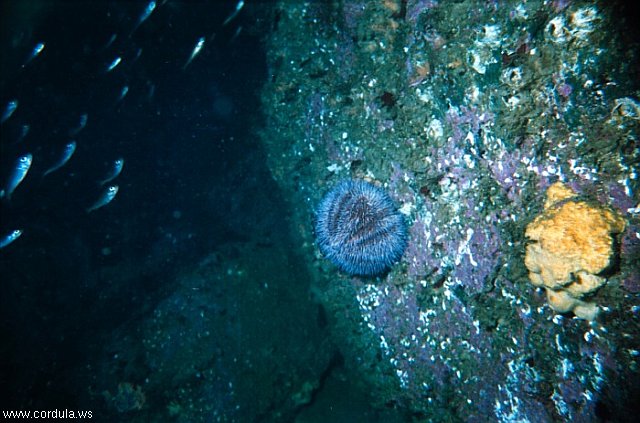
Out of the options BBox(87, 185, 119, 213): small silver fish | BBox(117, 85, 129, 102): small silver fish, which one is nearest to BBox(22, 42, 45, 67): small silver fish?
BBox(117, 85, 129, 102): small silver fish

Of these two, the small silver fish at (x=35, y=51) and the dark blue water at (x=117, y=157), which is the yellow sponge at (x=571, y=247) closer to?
the dark blue water at (x=117, y=157)

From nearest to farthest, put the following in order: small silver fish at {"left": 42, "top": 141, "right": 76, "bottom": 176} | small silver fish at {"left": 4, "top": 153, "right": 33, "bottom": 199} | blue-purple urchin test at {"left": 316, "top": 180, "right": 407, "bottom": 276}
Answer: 1. blue-purple urchin test at {"left": 316, "top": 180, "right": 407, "bottom": 276}
2. small silver fish at {"left": 4, "top": 153, "right": 33, "bottom": 199}
3. small silver fish at {"left": 42, "top": 141, "right": 76, "bottom": 176}

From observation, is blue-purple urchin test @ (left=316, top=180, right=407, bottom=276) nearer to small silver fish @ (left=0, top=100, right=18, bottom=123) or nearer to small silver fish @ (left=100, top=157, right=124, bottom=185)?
small silver fish @ (left=100, top=157, right=124, bottom=185)

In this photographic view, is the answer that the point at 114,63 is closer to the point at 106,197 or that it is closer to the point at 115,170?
the point at 115,170

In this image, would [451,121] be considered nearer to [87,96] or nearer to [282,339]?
[282,339]

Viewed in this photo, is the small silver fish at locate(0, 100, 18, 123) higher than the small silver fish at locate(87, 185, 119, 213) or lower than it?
higher

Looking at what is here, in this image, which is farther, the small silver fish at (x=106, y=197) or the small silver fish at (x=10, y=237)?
the small silver fish at (x=106, y=197)

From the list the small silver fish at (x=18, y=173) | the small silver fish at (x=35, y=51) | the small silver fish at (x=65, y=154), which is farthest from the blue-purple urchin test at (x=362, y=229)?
the small silver fish at (x=35, y=51)

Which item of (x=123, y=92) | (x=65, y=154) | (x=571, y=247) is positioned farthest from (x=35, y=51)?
(x=571, y=247)
